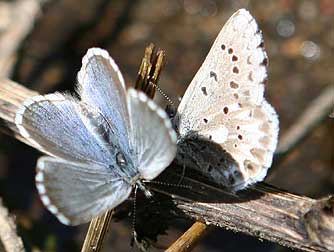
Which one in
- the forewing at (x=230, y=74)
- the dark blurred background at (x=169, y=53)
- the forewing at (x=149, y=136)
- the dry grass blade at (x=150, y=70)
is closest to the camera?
the forewing at (x=149, y=136)

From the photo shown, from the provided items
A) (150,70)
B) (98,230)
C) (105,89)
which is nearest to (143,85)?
(150,70)

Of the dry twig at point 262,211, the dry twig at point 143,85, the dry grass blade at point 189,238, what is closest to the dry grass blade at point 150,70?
the dry twig at point 143,85

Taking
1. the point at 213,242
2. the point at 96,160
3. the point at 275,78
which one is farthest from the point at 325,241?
the point at 275,78

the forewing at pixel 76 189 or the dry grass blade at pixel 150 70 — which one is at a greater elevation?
the dry grass blade at pixel 150 70

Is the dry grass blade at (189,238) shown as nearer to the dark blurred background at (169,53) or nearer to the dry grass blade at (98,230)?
the dry grass blade at (98,230)

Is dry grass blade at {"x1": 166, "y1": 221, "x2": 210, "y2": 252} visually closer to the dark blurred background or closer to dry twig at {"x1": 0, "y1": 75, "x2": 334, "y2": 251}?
dry twig at {"x1": 0, "y1": 75, "x2": 334, "y2": 251}

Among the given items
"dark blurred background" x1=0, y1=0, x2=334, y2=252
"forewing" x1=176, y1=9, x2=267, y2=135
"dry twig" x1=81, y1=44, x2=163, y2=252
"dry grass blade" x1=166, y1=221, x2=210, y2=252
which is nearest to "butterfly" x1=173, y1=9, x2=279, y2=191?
"forewing" x1=176, y1=9, x2=267, y2=135

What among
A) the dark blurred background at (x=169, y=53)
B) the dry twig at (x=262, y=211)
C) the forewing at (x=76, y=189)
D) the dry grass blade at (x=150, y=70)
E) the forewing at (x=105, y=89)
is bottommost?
the dark blurred background at (x=169, y=53)
